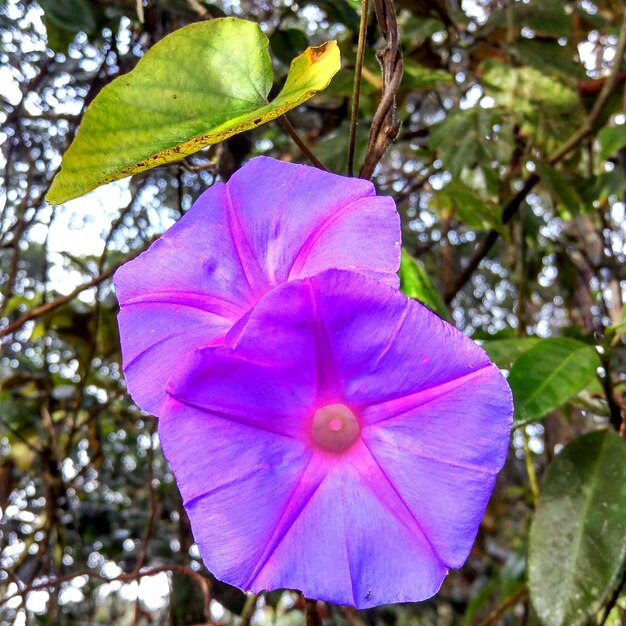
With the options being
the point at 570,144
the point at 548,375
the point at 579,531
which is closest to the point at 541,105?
the point at 570,144

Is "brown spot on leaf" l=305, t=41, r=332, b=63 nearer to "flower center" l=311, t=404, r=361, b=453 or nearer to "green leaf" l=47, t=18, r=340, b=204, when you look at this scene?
"green leaf" l=47, t=18, r=340, b=204

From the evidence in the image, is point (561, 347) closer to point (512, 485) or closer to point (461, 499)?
point (461, 499)

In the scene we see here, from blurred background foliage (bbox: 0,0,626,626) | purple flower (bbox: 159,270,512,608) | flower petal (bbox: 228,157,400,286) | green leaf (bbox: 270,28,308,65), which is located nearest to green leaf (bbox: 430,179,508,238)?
blurred background foliage (bbox: 0,0,626,626)

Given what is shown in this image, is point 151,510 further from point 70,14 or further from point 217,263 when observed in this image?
point 70,14

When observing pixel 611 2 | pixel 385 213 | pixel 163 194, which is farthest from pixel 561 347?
pixel 163 194

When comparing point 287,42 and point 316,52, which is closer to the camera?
point 316,52

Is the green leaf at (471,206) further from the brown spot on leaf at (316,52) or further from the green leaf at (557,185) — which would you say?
the brown spot on leaf at (316,52)
